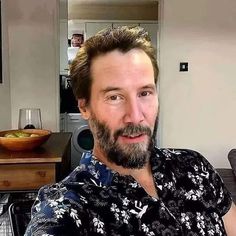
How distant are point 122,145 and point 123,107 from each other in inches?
3.7

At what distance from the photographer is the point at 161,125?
3.98 metres

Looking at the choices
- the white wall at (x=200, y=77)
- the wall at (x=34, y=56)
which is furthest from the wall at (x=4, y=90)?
the white wall at (x=200, y=77)

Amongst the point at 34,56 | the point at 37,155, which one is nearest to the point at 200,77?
the point at 34,56

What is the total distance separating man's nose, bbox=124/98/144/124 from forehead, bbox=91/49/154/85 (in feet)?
0.18

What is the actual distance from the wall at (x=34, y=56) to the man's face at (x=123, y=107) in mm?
3221

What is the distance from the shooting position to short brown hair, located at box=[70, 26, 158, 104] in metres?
0.97

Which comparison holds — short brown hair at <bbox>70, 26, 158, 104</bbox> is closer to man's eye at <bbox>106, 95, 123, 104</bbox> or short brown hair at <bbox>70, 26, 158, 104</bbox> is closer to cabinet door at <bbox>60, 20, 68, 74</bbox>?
man's eye at <bbox>106, 95, 123, 104</bbox>

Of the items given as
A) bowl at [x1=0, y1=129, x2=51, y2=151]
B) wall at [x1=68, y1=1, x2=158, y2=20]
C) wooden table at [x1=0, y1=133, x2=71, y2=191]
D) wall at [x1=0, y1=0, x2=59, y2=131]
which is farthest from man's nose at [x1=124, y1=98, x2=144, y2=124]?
wall at [x1=68, y1=1, x2=158, y2=20]

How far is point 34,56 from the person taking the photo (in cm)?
409

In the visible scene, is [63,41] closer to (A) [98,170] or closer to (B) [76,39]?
(B) [76,39]

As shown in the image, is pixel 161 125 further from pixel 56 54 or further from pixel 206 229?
pixel 206 229

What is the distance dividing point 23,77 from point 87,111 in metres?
3.25

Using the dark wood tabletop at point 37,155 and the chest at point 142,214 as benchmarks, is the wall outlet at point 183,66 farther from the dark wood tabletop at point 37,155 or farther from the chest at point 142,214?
the chest at point 142,214

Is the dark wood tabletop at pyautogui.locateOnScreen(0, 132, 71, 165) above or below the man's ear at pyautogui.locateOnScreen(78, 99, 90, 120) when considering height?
below
